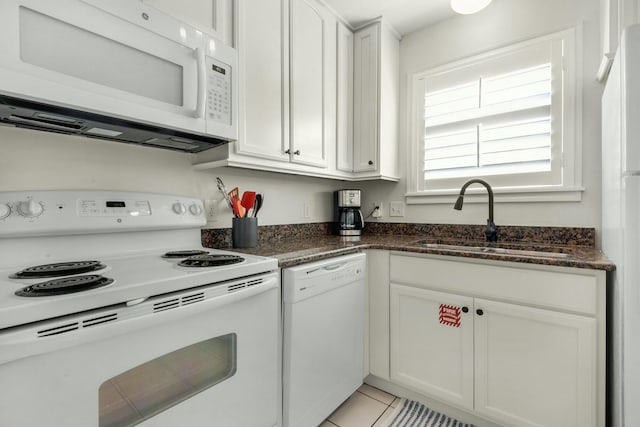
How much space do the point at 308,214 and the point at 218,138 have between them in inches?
41.4

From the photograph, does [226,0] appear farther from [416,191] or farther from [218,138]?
[416,191]

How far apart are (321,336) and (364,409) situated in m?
0.58

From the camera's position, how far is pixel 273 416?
4.06ft

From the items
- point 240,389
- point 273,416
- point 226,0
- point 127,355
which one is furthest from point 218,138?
point 273,416

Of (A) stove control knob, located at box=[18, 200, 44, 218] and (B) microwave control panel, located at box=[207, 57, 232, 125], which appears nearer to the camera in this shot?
(A) stove control knob, located at box=[18, 200, 44, 218]

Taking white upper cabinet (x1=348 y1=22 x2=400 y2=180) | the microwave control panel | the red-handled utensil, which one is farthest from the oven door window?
white upper cabinet (x1=348 y1=22 x2=400 y2=180)

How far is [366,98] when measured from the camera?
223 cm

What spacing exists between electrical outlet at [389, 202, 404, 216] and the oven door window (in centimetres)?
168

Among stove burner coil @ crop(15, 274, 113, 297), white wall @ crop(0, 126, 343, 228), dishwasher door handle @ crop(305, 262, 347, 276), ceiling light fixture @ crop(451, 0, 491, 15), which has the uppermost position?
ceiling light fixture @ crop(451, 0, 491, 15)

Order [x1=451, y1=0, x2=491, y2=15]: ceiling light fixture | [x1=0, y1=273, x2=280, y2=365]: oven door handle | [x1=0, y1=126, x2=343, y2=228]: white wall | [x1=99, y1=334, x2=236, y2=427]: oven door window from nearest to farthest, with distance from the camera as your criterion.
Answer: [x1=0, y1=273, x2=280, y2=365]: oven door handle < [x1=99, y1=334, x2=236, y2=427]: oven door window < [x1=0, y1=126, x2=343, y2=228]: white wall < [x1=451, y1=0, x2=491, y2=15]: ceiling light fixture

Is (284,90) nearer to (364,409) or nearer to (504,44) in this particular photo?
(504,44)

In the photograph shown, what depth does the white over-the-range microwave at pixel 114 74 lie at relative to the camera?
87 centimetres

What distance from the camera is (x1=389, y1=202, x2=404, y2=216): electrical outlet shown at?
2.42 metres

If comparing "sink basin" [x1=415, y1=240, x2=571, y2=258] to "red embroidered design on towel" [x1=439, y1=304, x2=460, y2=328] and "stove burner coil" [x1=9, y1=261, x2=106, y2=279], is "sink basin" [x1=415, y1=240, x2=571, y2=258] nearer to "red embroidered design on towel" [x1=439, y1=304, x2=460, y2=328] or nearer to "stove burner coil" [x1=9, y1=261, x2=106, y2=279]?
"red embroidered design on towel" [x1=439, y1=304, x2=460, y2=328]
